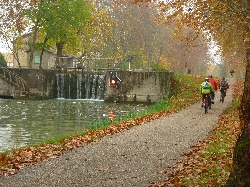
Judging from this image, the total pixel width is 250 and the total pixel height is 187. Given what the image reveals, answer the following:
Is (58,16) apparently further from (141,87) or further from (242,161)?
(242,161)

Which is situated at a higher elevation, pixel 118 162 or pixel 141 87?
pixel 141 87

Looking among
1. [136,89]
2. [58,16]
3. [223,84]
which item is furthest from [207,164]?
[58,16]

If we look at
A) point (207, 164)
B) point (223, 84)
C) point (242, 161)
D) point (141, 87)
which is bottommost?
point (207, 164)

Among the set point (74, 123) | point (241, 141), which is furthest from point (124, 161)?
point (74, 123)

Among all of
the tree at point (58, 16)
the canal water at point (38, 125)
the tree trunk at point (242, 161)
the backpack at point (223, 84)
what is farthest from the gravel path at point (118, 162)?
the tree at point (58, 16)

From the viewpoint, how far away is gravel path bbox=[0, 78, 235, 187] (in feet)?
28.3

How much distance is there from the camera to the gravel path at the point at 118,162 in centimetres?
862

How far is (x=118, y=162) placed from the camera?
10469 mm

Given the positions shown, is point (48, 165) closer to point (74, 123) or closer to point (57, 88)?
point (74, 123)

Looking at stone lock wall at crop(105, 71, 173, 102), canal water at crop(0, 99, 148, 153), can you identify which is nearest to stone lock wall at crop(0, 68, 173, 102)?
stone lock wall at crop(105, 71, 173, 102)

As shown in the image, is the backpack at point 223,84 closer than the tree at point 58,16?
Yes

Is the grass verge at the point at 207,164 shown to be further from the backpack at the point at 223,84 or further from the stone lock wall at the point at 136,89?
the stone lock wall at the point at 136,89

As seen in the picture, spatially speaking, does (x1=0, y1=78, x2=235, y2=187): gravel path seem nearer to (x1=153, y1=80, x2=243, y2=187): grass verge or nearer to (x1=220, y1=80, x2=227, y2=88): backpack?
(x1=153, y1=80, x2=243, y2=187): grass verge

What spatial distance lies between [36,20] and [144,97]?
2041 centimetres
